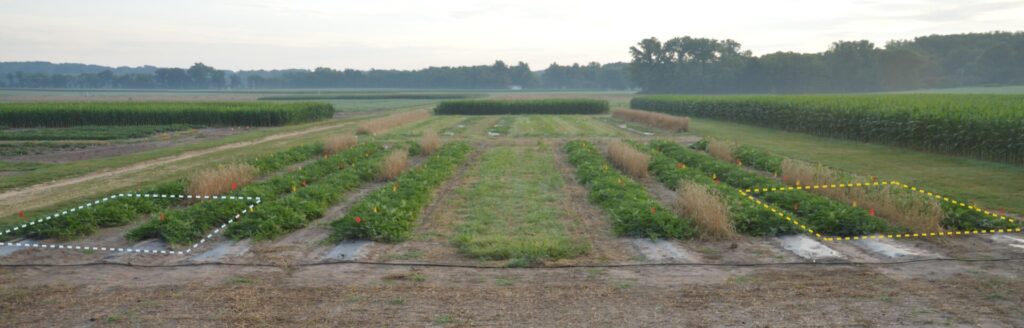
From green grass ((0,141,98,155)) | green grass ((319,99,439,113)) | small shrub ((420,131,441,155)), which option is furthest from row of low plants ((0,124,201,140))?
green grass ((319,99,439,113))

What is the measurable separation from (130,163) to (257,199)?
12.1 metres

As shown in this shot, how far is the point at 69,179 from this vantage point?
19906 millimetres

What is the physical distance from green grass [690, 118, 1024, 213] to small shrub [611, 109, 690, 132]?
20.8ft

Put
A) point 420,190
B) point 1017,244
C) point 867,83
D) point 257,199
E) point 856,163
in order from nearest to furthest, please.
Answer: point 1017,244 < point 257,199 < point 420,190 < point 856,163 < point 867,83

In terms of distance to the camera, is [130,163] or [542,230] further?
[130,163]

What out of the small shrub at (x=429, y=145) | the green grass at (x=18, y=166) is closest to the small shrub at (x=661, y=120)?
the small shrub at (x=429, y=145)

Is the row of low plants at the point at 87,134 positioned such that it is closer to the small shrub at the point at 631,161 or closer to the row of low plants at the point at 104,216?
the row of low plants at the point at 104,216

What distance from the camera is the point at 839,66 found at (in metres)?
127

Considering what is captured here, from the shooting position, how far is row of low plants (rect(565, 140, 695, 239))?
11945mm

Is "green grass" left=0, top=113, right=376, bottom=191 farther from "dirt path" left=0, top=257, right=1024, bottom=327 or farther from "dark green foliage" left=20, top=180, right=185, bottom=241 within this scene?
"dirt path" left=0, top=257, right=1024, bottom=327

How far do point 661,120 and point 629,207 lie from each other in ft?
105

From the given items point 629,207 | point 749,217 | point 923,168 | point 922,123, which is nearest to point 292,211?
point 629,207

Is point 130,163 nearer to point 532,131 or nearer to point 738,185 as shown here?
point 738,185

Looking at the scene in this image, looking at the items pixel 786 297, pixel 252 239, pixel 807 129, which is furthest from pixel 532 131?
pixel 786 297
